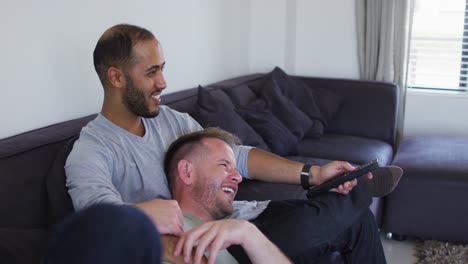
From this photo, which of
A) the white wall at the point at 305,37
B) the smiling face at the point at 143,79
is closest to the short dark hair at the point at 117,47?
the smiling face at the point at 143,79

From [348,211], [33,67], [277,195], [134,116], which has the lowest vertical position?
[277,195]

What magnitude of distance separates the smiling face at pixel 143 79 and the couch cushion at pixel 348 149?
156cm

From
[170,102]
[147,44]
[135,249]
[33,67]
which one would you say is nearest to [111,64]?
[147,44]

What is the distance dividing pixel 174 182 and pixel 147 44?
47 centimetres

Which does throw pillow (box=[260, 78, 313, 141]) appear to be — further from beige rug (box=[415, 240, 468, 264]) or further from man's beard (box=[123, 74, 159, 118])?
man's beard (box=[123, 74, 159, 118])

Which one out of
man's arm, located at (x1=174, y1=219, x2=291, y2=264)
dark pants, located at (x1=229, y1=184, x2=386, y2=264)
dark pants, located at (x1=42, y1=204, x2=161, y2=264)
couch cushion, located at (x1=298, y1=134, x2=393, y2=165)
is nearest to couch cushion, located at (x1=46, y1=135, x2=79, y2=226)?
dark pants, located at (x1=229, y1=184, x2=386, y2=264)

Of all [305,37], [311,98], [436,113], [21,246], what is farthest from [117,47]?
[436,113]

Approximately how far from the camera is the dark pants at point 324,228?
158cm

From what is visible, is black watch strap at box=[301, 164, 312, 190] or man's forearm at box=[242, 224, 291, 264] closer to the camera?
man's forearm at box=[242, 224, 291, 264]

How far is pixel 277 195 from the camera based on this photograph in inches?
95.5

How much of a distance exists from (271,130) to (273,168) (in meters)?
1.06

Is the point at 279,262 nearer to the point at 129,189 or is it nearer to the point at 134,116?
the point at 129,189

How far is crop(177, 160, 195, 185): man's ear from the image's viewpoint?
1.63 meters

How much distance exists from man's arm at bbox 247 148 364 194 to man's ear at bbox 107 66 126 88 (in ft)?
1.77
